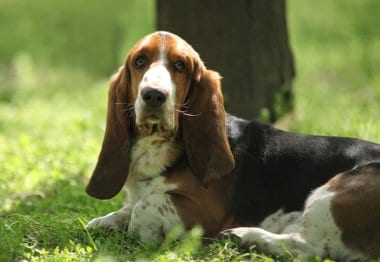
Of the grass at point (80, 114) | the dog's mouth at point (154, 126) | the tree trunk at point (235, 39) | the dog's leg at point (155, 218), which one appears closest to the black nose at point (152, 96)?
the dog's mouth at point (154, 126)

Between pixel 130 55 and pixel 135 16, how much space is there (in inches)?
481

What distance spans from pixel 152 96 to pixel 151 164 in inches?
25.8

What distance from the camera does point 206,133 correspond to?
5.51m

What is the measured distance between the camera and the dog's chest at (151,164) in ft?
18.1

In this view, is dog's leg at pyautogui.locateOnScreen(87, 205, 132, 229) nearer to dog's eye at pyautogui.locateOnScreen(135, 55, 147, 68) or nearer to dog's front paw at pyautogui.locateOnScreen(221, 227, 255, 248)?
dog's front paw at pyautogui.locateOnScreen(221, 227, 255, 248)

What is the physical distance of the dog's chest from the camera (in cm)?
551

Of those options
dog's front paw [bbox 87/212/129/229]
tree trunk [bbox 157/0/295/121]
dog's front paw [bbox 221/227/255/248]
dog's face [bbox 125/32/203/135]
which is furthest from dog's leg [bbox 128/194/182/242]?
tree trunk [bbox 157/0/295/121]

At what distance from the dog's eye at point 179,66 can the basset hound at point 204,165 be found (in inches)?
0.4

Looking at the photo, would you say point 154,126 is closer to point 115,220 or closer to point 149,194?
point 149,194

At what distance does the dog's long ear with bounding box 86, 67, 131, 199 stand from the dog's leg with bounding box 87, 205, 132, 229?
0.49 feet

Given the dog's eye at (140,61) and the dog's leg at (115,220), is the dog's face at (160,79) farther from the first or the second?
the dog's leg at (115,220)

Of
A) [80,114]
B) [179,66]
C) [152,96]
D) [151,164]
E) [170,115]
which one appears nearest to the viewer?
[152,96]

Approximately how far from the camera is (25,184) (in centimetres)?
741

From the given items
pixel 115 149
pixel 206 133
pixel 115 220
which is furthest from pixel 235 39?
pixel 115 220
